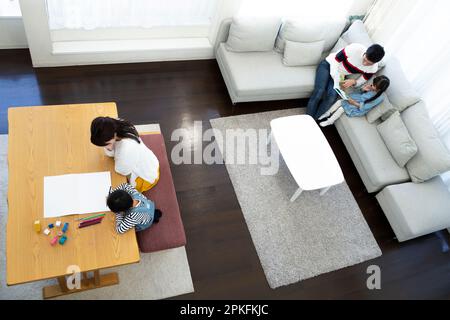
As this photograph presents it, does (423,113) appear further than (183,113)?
No

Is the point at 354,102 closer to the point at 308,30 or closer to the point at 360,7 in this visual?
the point at 308,30

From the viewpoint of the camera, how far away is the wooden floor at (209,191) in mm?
2746

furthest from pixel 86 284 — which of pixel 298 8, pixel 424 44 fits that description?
pixel 424 44

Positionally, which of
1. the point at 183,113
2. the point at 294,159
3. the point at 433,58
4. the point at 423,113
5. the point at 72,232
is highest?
the point at 433,58

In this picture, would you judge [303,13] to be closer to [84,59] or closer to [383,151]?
[383,151]

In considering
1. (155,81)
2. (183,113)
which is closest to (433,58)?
(183,113)

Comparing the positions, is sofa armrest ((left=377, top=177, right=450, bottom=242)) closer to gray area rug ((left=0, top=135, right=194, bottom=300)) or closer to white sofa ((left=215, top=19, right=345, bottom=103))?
white sofa ((left=215, top=19, right=345, bottom=103))

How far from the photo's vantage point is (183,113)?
3434mm

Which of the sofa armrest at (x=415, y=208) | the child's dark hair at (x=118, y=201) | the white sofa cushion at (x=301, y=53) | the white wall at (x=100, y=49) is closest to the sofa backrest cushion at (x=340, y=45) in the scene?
the white sofa cushion at (x=301, y=53)

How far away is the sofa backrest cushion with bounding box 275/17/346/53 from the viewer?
11.3 feet

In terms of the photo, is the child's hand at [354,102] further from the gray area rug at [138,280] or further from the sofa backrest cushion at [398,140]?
the gray area rug at [138,280]

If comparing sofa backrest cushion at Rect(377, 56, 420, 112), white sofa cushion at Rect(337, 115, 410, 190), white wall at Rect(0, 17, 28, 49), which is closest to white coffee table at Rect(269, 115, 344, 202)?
white sofa cushion at Rect(337, 115, 410, 190)
